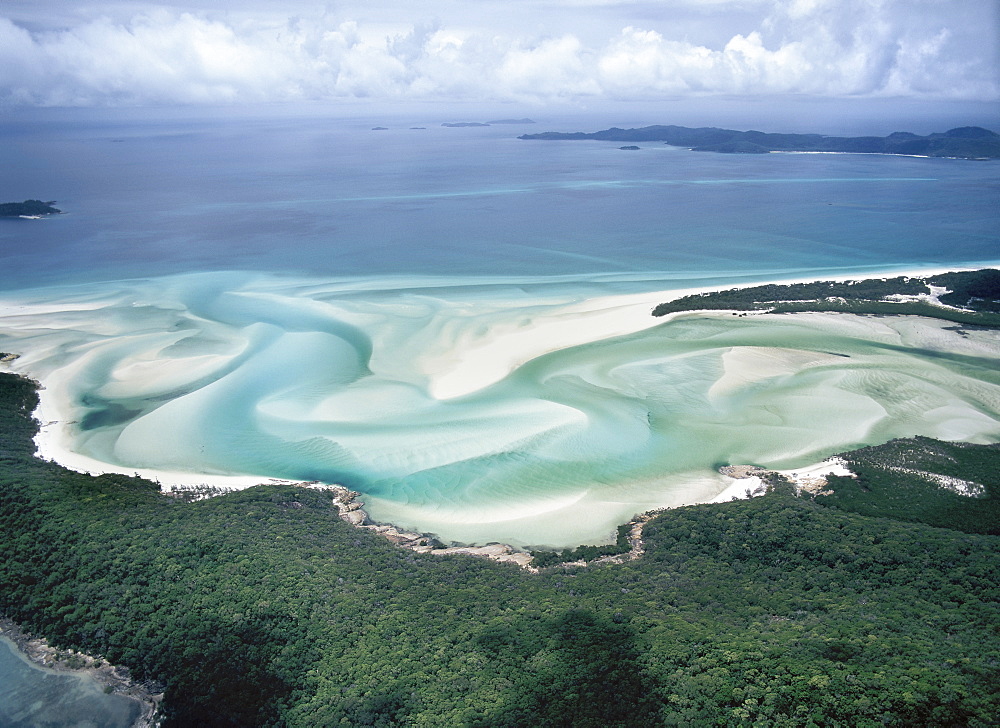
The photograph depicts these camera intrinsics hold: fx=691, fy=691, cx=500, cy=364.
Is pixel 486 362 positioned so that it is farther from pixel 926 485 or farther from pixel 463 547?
pixel 926 485

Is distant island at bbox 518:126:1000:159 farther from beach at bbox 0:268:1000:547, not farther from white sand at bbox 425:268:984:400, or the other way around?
beach at bbox 0:268:1000:547

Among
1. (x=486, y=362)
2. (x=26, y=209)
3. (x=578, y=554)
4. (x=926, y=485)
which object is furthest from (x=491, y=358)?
(x=26, y=209)

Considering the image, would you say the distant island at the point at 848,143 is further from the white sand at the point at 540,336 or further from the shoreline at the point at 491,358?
the white sand at the point at 540,336

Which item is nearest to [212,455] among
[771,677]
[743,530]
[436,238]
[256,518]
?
[256,518]

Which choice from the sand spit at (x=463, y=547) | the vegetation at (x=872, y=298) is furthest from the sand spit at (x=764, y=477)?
the vegetation at (x=872, y=298)

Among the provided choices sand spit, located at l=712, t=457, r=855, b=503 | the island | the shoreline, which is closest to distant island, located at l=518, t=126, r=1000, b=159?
the shoreline

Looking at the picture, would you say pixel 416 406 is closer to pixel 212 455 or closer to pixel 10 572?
pixel 212 455

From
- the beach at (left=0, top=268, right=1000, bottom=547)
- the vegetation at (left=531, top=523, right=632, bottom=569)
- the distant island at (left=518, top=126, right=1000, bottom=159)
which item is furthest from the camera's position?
the distant island at (left=518, top=126, right=1000, bottom=159)
